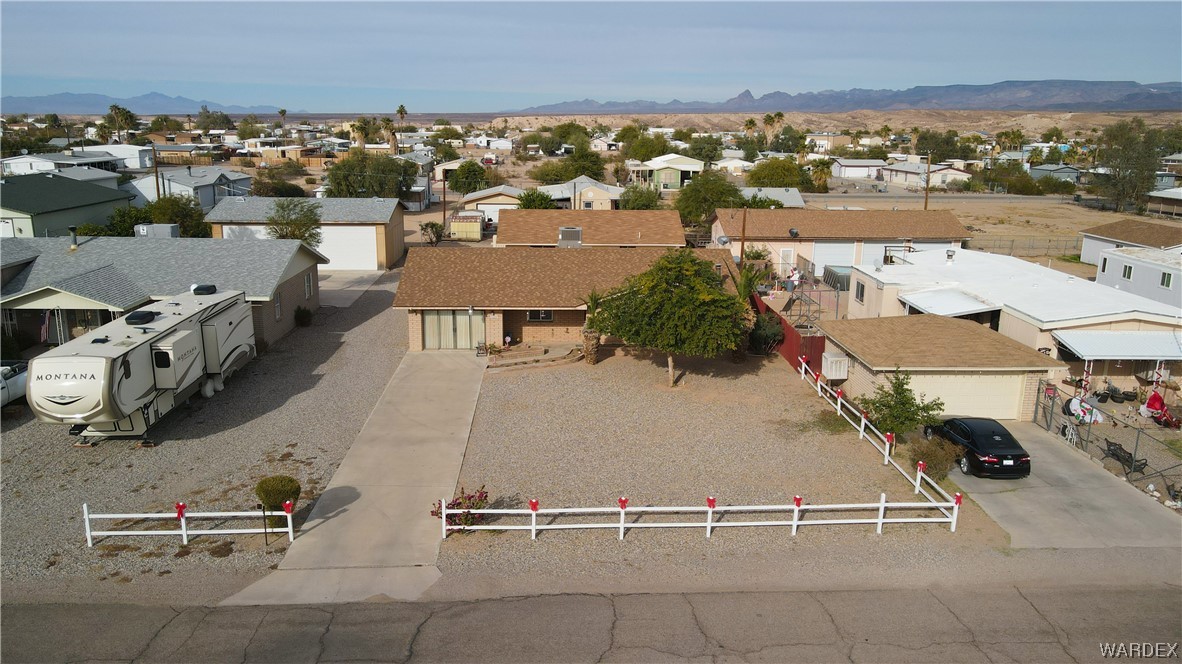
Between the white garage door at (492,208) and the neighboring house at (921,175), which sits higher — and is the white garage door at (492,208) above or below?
below

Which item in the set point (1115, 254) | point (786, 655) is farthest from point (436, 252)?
point (1115, 254)

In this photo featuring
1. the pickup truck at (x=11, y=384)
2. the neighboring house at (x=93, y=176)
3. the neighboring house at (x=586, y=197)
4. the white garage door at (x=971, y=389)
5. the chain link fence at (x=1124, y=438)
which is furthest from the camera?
the neighboring house at (x=586, y=197)

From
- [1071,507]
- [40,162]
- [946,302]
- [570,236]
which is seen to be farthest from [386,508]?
[40,162]

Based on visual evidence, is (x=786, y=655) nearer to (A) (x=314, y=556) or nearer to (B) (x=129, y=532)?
(A) (x=314, y=556)

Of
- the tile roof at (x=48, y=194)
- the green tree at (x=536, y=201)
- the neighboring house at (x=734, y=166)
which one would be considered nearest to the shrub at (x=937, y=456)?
the green tree at (x=536, y=201)

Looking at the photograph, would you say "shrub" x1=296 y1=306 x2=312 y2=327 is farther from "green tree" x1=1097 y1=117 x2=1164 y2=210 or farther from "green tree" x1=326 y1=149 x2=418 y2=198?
"green tree" x1=1097 y1=117 x2=1164 y2=210

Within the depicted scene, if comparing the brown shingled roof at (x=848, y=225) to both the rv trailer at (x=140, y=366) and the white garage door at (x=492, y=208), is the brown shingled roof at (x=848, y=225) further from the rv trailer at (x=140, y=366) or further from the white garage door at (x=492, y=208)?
the rv trailer at (x=140, y=366)

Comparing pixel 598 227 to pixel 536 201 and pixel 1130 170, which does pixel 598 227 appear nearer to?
pixel 536 201
